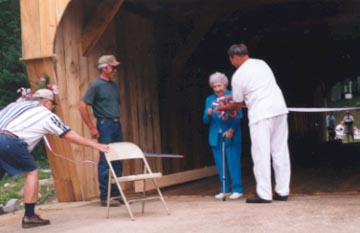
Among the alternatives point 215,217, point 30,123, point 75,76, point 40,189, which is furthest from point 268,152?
point 40,189

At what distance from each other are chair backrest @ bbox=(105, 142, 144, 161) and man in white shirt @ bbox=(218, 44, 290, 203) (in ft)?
4.14

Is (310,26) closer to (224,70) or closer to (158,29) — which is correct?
(224,70)

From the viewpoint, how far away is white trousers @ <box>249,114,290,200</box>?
22.5 feet

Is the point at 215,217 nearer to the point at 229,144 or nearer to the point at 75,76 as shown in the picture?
the point at 229,144

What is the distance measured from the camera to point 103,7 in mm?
8242

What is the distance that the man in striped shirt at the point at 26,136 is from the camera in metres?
5.94

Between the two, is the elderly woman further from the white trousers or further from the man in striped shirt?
the man in striped shirt

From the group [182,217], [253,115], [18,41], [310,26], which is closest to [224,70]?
[310,26]

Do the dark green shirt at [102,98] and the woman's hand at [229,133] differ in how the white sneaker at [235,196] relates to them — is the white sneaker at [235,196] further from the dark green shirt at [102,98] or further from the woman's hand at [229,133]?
the dark green shirt at [102,98]

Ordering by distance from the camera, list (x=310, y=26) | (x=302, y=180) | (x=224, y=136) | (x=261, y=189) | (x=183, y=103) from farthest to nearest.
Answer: (x=310, y=26) < (x=183, y=103) < (x=302, y=180) < (x=224, y=136) < (x=261, y=189)

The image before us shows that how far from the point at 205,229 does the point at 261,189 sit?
5.54 ft

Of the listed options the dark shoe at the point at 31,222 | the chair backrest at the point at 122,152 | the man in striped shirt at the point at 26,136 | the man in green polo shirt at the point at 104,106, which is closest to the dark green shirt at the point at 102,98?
the man in green polo shirt at the point at 104,106

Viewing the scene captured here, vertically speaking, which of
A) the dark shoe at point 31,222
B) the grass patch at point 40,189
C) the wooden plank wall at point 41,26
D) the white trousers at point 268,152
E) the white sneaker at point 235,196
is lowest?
the grass patch at point 40,189

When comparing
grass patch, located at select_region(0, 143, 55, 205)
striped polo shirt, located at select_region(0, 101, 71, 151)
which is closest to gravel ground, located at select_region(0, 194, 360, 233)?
striped polo shirt, located at select_region(0, 101, 71, 151)
